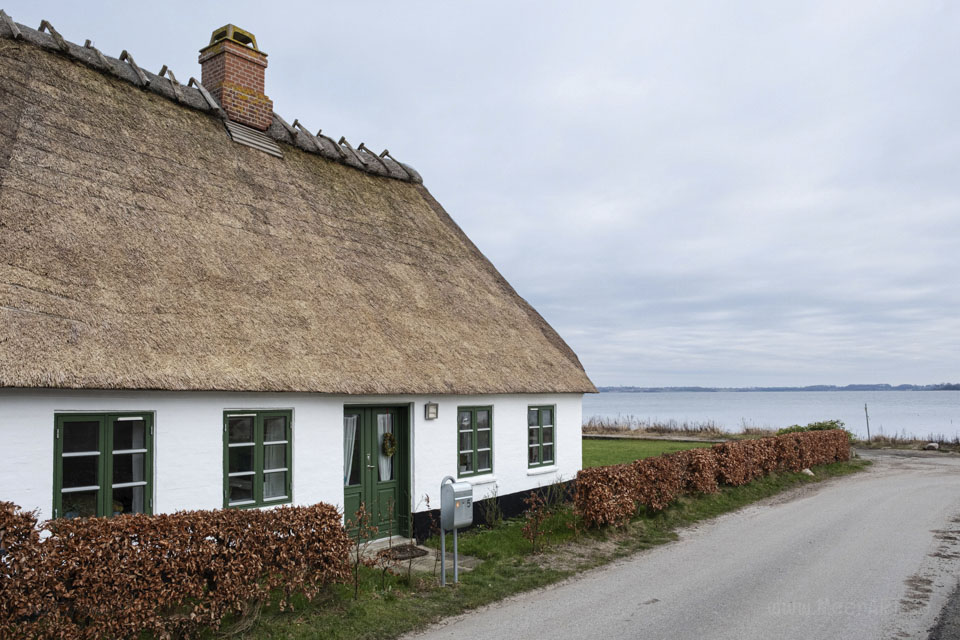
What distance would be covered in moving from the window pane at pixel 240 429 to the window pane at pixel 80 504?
5.64 ft

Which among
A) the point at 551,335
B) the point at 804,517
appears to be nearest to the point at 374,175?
the point at 551,335

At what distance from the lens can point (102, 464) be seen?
785 centimetres

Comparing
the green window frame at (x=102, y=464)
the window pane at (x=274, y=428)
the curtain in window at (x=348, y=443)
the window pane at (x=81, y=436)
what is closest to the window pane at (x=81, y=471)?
the green window frame at (x=102, y=464)

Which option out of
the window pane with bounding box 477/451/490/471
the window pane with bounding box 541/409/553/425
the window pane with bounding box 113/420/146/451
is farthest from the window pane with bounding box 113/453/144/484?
the window pane with bounding box 541/409/553/425

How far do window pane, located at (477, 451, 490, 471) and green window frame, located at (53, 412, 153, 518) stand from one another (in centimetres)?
604

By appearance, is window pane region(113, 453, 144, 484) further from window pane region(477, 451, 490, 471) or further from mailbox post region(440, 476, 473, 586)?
window pane region(477, 451, 490, 471)

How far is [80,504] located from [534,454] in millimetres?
8521

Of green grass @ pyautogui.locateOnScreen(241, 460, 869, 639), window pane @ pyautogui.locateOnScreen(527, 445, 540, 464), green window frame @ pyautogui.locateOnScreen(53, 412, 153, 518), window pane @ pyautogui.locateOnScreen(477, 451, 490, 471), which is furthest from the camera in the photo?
window pane @ pyautogui.locateOnScreen(527, 445, 540, 464)

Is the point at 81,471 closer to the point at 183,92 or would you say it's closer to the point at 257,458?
the point at 257,458

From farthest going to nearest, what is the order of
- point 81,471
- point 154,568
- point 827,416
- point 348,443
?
point 827,416 < point 348,443 < point 81,471 < point 154,568

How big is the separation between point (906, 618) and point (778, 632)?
1.57m

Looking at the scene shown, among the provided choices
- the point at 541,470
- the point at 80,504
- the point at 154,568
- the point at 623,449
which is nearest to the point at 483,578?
the point at 154,568

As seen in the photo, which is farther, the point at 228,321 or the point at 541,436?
the point at 541,436

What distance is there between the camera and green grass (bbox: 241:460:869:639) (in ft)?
23.5
